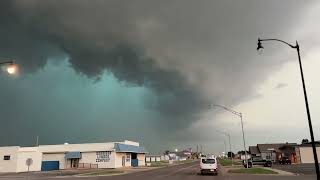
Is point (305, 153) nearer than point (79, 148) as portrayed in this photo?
No

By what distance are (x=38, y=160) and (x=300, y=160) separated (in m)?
67.3

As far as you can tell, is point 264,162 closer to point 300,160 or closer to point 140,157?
point 300,160

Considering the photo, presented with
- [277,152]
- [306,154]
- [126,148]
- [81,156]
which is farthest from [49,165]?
[277,152]

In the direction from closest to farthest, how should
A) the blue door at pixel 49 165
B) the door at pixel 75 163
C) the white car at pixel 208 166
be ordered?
the white car at pixel 208 166 → the blue door at pixel 49 165 → the door at pixel 75 163

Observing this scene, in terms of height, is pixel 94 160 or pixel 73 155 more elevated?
pixel 73 155

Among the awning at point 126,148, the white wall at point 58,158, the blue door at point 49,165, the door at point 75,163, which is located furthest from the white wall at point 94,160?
the blue door at point 49,165

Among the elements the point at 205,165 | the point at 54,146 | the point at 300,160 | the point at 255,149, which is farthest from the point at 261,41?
the point at 255,149

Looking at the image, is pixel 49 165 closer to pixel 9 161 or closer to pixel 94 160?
pixel 94 160

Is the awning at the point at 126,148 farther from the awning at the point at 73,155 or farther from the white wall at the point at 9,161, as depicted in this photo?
the white wall at the point at 9,161

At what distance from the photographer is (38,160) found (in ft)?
258

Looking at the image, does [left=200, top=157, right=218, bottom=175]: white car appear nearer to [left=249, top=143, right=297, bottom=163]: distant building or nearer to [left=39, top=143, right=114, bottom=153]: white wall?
[left=39, top=143, right=114, bottom=153]: white wall

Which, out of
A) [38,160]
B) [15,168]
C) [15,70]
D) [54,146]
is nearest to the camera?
[15,70]

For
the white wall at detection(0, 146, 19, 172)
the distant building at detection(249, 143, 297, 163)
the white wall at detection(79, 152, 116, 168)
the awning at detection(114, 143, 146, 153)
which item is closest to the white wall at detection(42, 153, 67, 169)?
the white wall at detection(79, 152, 116, 168)

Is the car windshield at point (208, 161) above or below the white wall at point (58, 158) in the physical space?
below
